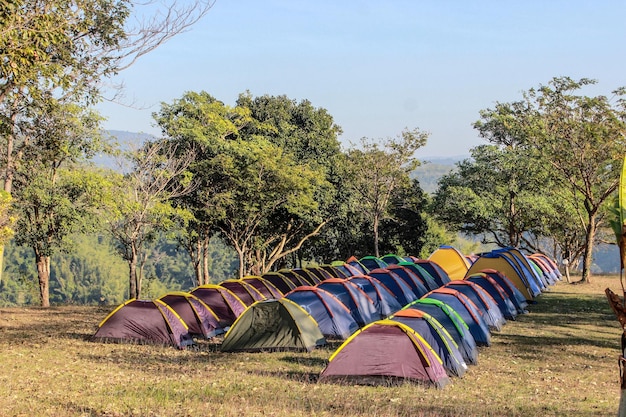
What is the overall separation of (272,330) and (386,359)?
14.3 feet

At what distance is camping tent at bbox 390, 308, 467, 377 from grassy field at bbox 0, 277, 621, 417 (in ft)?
1.03

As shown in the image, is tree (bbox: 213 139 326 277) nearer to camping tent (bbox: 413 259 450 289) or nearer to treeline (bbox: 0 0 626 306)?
treeline (bbox: 0 0 626 306)

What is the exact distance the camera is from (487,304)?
18.1 m

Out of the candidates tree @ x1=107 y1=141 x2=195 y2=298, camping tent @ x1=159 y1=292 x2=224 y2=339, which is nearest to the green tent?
camping tent @ x1=159 y1=292 x2=224 y2=339

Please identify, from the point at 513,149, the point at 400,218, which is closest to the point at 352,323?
the point at 513,149

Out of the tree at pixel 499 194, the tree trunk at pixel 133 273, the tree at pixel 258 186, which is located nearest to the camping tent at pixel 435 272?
the tree at pixel 258 186

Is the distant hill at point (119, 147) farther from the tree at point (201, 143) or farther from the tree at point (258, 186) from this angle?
the tree at point (258, 186)

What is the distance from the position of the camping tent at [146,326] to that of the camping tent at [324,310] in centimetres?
300

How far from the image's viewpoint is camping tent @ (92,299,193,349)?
53.1ft

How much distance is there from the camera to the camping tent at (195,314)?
1717cm

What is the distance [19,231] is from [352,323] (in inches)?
579

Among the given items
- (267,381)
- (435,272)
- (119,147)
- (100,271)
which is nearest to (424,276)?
(435,272)

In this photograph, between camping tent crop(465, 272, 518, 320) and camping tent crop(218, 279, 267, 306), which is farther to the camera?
camping tent crop(465, 272, 518, 320)

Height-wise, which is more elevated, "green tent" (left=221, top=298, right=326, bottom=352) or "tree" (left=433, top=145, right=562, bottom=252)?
"tree" (left=433, top=145, right=562, bottom=252)
